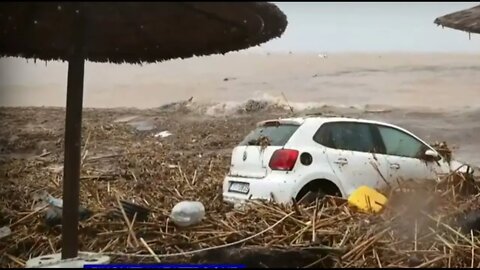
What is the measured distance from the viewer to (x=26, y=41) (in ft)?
18.5

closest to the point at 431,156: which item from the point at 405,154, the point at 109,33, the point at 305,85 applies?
the point at 405,154

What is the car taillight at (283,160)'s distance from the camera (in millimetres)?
6715

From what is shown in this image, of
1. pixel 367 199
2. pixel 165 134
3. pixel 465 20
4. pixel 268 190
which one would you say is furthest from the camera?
pixel 165 134

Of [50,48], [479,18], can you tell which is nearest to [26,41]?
[50,48]

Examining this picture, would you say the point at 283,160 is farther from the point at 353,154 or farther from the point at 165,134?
the point at 165,134

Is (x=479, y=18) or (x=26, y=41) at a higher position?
(x=479, y=18)

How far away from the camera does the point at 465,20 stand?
5793 millimetres

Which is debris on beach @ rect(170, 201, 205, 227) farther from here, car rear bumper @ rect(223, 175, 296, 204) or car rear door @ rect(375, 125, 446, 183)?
car rear door @ rect(375, 125, 446, 183)

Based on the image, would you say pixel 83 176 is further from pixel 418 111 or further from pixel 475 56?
pixel 475 56

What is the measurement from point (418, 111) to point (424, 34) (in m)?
0.81

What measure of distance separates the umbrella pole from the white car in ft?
6.48

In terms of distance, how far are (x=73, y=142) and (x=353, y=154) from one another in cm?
289

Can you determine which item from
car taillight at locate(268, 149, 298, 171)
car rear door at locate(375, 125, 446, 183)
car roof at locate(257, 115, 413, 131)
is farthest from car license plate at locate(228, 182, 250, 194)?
car rear door at locate(375, 125, 446, 183)

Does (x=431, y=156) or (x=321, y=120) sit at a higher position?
(x=321, y=120)
